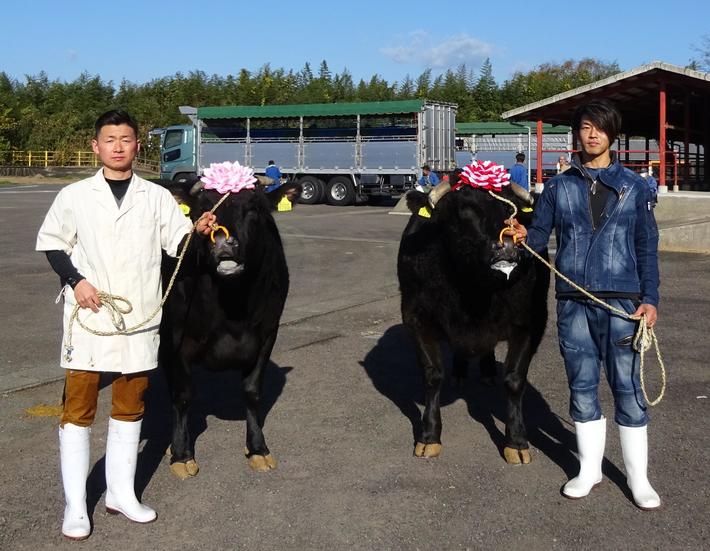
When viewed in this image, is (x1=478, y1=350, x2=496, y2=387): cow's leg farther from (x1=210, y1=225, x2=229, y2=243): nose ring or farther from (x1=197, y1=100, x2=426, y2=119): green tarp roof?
(x1=197, y1=100, x2=426, y2=119): green tarp roof

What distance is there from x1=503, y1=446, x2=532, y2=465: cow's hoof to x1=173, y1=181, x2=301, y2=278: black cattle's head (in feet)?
6.13

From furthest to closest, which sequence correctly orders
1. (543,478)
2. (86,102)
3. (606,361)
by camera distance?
(86,102) → (543,478) → (606,361)

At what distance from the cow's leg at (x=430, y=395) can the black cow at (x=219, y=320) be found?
928 mm

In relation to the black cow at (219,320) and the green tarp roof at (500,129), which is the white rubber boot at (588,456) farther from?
the green tarp roof at (500,129)

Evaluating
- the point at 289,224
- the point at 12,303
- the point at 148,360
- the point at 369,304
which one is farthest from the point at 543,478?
the point at 289,224

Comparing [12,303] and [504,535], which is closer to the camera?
[504,535]

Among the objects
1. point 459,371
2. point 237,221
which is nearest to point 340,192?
point 459,371

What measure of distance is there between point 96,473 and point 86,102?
66.4 m

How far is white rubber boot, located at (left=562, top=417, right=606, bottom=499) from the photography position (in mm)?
4488

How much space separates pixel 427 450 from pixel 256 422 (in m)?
1.04

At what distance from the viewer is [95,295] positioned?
3945mm

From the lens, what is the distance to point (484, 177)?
5.03 meters

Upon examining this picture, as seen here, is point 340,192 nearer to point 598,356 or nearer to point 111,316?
point 598,356

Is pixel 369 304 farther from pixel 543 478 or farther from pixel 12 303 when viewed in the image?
pixel 543 478
